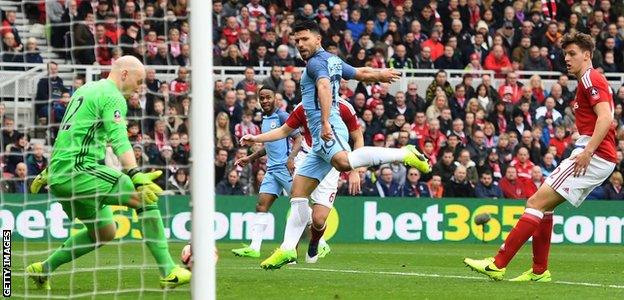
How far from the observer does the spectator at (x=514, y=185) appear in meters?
26.2

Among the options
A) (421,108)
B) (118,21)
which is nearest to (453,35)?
(421,108)

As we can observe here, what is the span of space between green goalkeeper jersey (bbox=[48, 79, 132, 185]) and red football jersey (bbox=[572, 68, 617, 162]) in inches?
171

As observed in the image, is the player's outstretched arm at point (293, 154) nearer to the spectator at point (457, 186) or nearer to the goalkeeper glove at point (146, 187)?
the goalkeeper glove at point (146, 187)

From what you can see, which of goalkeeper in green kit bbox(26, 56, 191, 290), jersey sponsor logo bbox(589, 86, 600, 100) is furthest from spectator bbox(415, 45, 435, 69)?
goalkeeper in green kit bbox(26, 56, 191, 290)

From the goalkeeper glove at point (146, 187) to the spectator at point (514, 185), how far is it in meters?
15.9

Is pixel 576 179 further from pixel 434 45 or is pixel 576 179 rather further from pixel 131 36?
pixel 434 45

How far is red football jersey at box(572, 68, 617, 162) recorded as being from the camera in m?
12.5

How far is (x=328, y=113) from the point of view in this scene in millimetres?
13258

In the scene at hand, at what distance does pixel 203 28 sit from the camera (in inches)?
344

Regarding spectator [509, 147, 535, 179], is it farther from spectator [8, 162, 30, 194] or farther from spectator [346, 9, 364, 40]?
spectator [8, 162, 30, 194]

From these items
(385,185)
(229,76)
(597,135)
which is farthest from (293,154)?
(229,76)

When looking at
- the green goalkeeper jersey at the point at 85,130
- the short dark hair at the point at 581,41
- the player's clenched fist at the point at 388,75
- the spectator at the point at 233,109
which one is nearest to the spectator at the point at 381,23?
the spectator at the point at 233,109

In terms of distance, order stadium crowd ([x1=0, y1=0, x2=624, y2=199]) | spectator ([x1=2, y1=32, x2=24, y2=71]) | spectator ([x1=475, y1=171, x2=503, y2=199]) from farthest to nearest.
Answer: spectator ([x1=475, y1=171, x2=503, y2=199])
stadium crowd ([x1=0, y1=0, x2=624, y2=199])
spectator ([x1=2, y1=32, x2=24, y2=71])

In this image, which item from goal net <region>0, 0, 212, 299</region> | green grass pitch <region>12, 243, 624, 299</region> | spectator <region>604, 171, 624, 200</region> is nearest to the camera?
goal net <region>0, 0, 212, 299</region>
